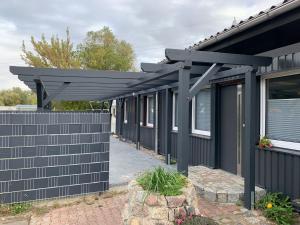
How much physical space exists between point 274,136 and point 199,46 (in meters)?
2.07

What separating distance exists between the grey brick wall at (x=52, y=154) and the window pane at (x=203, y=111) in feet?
9.38

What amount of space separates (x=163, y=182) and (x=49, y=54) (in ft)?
75.2

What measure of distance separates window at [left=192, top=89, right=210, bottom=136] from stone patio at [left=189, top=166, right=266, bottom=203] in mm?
1291

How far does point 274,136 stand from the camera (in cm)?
511

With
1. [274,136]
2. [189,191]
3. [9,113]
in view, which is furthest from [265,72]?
[9,113]

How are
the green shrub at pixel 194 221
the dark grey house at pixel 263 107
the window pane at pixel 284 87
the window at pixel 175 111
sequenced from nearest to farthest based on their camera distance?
1. the green shrub at pixel 194 221
2. the dark grey house at pixel 263 107
3. the window pane at pixel 284 87
4. the window at pixel 175 111

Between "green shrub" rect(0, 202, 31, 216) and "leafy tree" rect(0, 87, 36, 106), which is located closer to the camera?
"green shrub" rect(0, 202, 31, 216)

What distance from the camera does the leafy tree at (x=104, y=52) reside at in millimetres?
26500

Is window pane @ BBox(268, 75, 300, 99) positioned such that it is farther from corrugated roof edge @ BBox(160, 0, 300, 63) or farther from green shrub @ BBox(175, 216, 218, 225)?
green shrub @ BBox(175, 216, 218, 225)

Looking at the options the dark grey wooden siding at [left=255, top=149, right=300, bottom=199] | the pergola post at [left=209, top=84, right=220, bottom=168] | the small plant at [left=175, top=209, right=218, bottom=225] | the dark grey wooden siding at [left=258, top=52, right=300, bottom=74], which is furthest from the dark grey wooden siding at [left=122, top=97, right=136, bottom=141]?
the small plant at [left=175, top=209, right=218, bottom=225]

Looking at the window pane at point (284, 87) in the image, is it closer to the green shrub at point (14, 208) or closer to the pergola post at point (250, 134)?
the pergola post at point (250, 134)

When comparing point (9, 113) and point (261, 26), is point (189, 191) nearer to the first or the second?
point (261, 26)

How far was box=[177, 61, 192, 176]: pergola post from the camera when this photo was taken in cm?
416

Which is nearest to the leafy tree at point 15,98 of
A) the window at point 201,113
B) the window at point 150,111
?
the window at point 150,111
